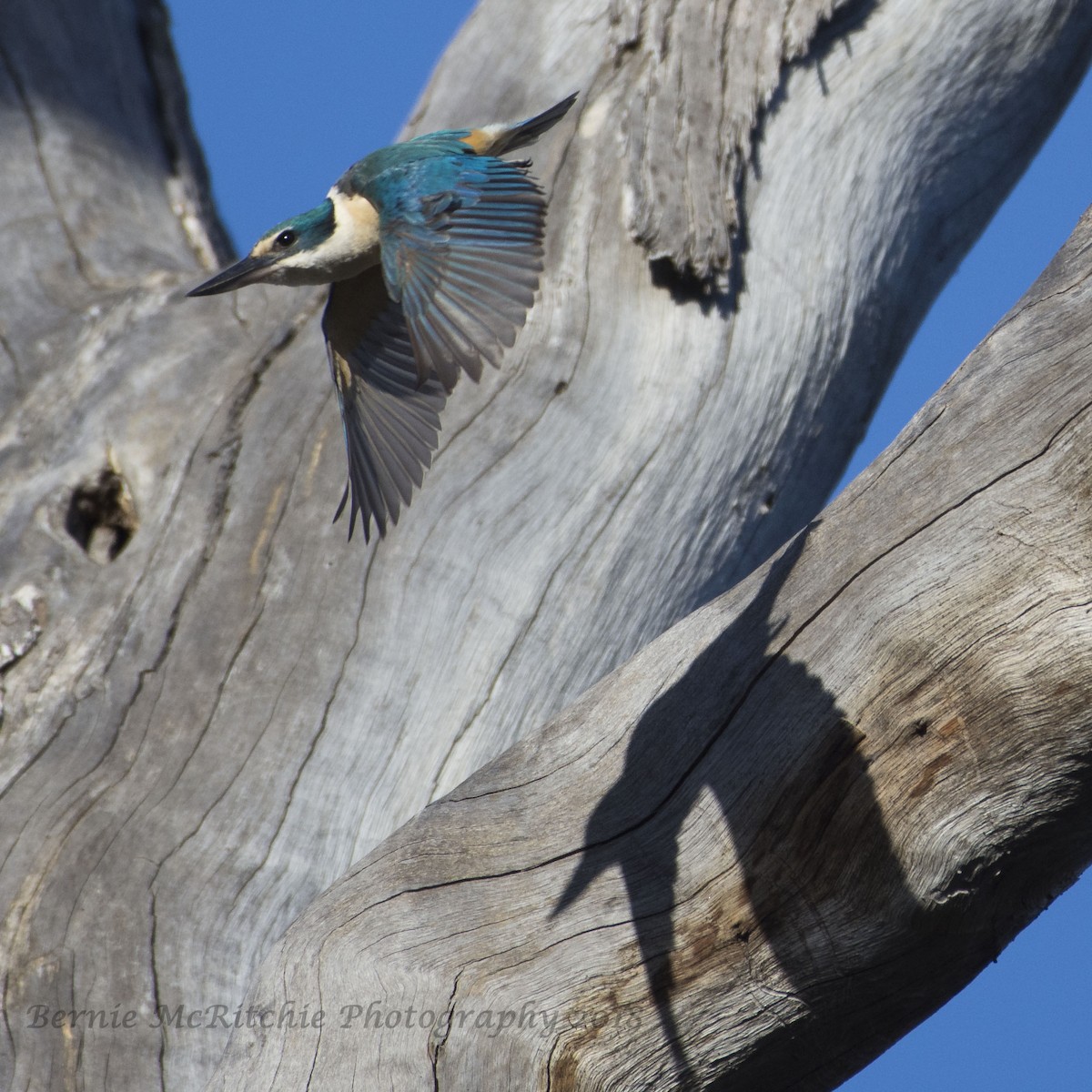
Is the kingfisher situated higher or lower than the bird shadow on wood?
higher

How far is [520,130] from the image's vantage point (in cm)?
247

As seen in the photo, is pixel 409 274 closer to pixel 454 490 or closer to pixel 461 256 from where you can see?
pixel 461 256

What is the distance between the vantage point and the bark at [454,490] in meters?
2.13

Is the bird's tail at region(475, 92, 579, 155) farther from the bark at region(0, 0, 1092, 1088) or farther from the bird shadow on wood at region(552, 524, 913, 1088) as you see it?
the bird shadow on wood at region(552, 524, 913, 1088)

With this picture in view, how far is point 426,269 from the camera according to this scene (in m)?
2.00

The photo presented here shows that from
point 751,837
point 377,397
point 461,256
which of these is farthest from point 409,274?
point 751,837

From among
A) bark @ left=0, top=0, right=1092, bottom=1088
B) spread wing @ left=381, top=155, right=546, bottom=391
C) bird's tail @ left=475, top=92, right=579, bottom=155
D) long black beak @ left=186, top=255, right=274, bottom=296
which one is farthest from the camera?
bird's tail @ left=475, top=92, right=579, bottom=155

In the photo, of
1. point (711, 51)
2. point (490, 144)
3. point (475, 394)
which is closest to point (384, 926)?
point (475, 394)

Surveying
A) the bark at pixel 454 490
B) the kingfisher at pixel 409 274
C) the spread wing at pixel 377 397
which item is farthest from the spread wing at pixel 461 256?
the bark at pixel 454 490

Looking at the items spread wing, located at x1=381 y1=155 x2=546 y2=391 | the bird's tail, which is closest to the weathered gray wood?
spread wing, located at x1=381 y1=155 x2=546 y2=391

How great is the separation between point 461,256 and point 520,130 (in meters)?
0.57

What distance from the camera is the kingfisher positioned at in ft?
6.28

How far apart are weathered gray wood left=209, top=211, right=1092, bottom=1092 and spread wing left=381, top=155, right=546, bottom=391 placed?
0.52 metres

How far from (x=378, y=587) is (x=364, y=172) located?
2.40 feet
